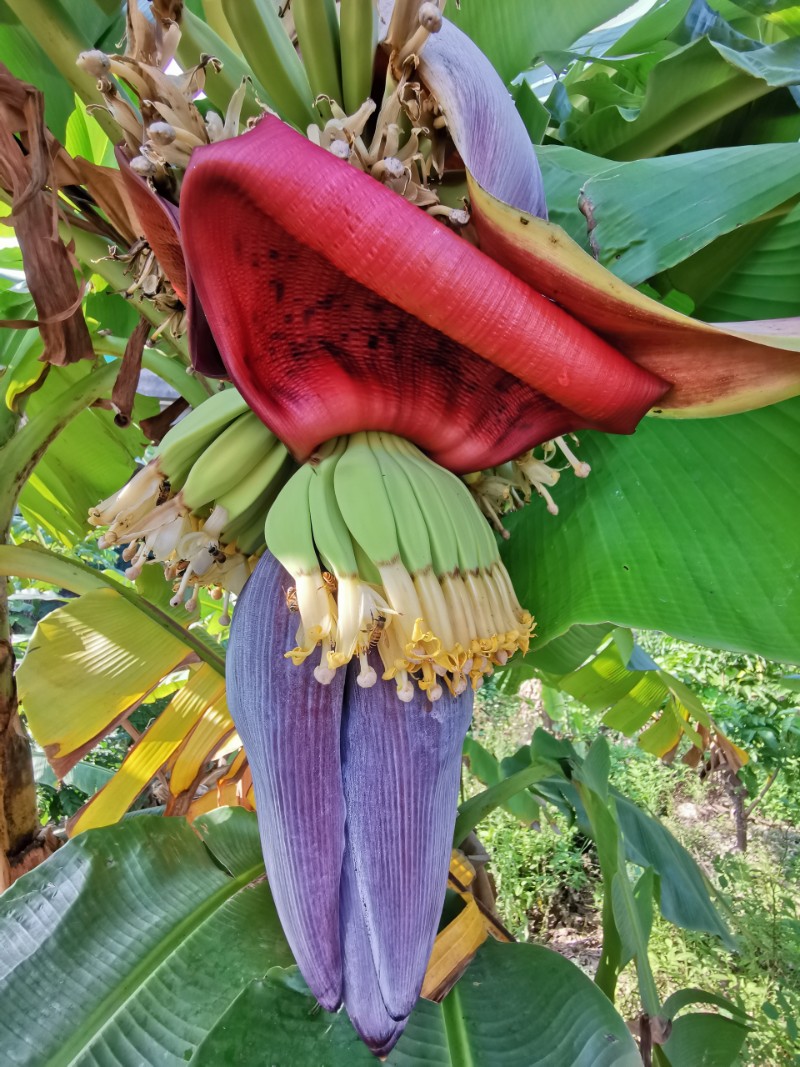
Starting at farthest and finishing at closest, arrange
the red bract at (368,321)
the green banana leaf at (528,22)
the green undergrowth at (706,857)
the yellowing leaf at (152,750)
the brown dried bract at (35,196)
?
the green undergrowth at (706,857) < the yellowing leaf at (152,750) < the green banana leaf at (528,22) < the brown dried bract at (35,196) < the red bract at (368,321)

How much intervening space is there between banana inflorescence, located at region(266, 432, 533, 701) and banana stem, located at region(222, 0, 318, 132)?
7.2 inches

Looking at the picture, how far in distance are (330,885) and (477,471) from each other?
0.74ft

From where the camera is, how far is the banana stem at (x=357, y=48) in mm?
298

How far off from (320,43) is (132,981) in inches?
21.0

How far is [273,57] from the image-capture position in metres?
0.32

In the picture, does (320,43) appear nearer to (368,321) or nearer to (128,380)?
(368,321)

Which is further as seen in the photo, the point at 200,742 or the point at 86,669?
the point at 200,742

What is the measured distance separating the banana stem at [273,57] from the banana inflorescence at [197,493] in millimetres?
152

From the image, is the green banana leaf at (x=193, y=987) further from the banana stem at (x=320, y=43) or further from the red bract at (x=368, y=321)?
the banana stem at (x=320, y=43)

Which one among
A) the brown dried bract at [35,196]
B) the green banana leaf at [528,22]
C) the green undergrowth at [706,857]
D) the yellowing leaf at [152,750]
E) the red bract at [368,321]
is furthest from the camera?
the green undergrowth at [706,857]

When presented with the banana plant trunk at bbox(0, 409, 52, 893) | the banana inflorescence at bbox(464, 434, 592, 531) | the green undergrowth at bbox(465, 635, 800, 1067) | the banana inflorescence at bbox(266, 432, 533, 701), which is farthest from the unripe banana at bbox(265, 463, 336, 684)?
the green undergrowth at bbox(465, 635, 800, 1067)

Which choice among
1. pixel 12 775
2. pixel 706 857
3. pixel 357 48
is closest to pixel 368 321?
pixel 357 48

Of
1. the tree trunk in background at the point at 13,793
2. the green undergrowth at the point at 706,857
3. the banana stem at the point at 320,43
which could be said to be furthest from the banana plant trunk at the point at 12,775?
the green undergrowth at the point at 706,857

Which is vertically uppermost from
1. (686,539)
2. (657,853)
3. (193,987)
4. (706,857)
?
(686,539)
